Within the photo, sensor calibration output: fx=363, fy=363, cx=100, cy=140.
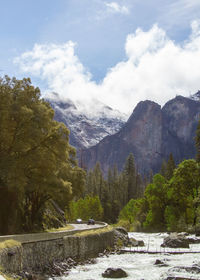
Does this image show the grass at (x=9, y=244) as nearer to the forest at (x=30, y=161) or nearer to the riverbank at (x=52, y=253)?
the riverbank at (x=52, y=253)

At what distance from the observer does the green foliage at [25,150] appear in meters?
27.9

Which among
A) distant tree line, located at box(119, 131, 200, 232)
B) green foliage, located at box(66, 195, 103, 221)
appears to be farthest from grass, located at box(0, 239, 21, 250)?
green foliage, located at box(66, 195, 103, 221)

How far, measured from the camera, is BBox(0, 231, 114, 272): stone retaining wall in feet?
63.9

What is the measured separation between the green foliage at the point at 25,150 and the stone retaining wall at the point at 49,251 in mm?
4557

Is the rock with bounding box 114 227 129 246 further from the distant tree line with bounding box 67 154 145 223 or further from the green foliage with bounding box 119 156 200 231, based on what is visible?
the distant tree line with bounding box 67 154 145 223

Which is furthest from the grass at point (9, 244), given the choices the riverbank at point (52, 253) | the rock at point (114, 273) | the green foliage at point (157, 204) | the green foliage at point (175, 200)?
the green foliage at point (157, 204)

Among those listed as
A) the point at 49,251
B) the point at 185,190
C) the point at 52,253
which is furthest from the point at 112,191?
the point at 49,251

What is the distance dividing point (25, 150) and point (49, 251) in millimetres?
8745

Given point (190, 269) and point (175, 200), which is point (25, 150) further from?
point (175, 200)

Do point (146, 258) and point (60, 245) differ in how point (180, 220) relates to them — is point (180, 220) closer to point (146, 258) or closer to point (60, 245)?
point (146, 258)

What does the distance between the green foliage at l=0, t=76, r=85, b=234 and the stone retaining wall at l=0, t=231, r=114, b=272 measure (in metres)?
4.56

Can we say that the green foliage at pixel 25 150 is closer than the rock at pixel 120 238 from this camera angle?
Yes

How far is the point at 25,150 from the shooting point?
97.5ft

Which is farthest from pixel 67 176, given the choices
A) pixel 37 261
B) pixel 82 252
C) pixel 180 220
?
pixel 180 220
